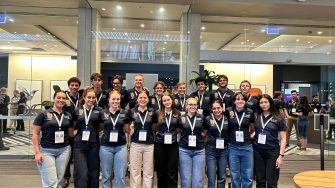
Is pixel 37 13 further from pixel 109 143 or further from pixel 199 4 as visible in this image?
pixel 109 143

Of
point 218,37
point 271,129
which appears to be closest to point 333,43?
point 218,37

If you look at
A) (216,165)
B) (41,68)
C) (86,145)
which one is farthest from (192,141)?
(41,68)

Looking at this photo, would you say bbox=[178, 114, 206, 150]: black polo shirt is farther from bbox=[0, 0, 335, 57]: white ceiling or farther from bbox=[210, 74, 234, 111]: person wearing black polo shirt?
bbox=[0, 0, 335, 57]: white ceiling

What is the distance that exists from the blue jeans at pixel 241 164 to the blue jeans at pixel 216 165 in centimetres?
9

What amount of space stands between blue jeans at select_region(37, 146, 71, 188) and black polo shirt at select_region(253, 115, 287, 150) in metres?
2.13

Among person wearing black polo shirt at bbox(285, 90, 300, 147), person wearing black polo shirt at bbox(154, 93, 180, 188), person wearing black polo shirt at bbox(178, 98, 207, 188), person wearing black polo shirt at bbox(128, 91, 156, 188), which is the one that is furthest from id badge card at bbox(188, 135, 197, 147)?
person wearing black polo shirt at bbox(285, 90, 300, 147)

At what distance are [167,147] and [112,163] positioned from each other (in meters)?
0.65

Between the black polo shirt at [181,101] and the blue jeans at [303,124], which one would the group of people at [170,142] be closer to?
the black polo shirt at [181,101]

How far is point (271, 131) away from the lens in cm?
357

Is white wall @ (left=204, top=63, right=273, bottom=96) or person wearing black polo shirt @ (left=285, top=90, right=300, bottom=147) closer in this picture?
person wearing black polo shirt @ (left=285, top=90, right=300, bottom=147)

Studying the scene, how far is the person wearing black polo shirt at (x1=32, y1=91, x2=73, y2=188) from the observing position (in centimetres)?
316

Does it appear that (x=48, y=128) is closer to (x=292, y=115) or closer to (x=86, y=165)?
(x=86, y=165)

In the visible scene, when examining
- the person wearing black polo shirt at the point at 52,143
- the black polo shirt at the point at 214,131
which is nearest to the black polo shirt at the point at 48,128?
the person wearing black polo shirt at the point at 52,143

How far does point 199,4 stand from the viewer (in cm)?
664
